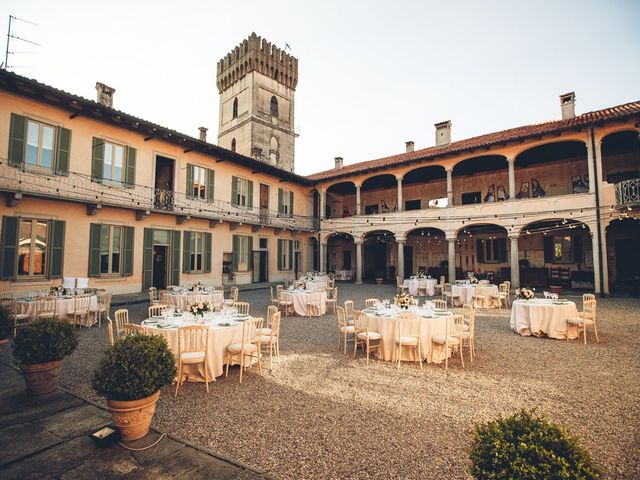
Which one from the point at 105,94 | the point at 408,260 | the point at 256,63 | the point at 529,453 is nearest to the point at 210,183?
the point at 105,94

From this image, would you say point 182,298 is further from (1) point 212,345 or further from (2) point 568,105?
(2) point 568,105

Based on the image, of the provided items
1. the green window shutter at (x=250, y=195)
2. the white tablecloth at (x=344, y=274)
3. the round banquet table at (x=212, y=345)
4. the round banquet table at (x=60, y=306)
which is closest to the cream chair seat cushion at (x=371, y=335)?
the round banquet table at (x=212, y=345)

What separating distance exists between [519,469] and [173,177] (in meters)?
15.8

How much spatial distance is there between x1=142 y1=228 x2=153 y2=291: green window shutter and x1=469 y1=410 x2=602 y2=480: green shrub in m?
14.1

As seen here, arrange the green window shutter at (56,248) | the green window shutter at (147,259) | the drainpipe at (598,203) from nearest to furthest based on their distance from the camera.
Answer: the green window shutter at (56,248) → the drainpipe at (598,203) → the green window shutter at (147,259)

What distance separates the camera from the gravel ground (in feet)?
9.85

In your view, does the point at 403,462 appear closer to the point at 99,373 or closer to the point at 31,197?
the point at 99,373

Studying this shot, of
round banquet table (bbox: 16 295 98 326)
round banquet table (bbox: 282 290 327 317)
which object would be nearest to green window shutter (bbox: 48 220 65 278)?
round banquet table (bbox: 16 295 98 326)

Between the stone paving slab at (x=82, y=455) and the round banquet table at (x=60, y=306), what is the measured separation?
4.78 m

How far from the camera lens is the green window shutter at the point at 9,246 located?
9875 mm

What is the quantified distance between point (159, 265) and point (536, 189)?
19259mm

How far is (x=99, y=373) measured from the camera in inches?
121

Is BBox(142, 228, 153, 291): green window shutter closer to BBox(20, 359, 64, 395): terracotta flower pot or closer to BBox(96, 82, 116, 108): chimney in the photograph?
BBox(96, 82, 116, 108): chimney

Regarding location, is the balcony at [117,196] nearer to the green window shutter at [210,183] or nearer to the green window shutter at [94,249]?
the green window shutter at [210,183]
